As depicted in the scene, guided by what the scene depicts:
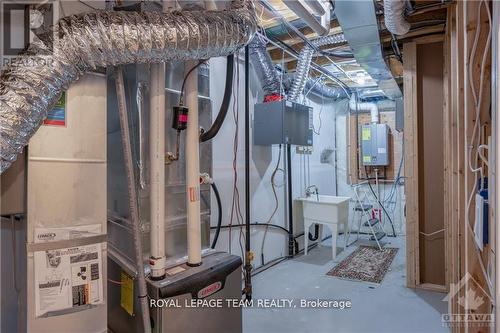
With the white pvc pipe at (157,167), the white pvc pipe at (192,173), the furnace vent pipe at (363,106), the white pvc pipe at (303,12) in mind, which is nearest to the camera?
the white pvc pipe at (157,167)

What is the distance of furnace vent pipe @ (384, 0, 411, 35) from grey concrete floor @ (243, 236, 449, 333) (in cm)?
236

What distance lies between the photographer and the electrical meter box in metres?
5.44

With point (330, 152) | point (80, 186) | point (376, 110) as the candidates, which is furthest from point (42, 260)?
point (376, 110)

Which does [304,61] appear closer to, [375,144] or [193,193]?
[193,193]

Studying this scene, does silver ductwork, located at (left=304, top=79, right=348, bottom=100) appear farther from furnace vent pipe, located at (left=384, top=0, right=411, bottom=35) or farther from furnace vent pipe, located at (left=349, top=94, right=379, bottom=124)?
furnace vent pipe, located at (left=384, top=0, right=411, bottom=35)

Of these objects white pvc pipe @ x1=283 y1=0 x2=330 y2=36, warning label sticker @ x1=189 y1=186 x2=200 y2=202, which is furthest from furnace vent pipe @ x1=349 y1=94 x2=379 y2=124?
warning label sticker @ x1=189 y1=186 x2=200 y2=202

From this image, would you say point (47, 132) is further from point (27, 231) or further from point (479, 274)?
point (479, 274)

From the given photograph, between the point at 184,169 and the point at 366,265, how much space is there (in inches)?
114

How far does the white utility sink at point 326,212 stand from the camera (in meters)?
3.98

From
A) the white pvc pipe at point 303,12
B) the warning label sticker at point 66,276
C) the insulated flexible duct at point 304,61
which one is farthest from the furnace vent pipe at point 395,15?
the warning label sticker at point 66,276

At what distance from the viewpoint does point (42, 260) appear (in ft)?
4.57

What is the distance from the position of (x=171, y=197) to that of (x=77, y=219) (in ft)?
1.75

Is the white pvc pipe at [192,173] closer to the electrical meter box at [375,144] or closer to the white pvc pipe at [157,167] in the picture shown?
the white pvc pipe at [157,167]

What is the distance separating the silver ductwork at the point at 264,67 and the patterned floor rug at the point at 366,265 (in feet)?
7.29
